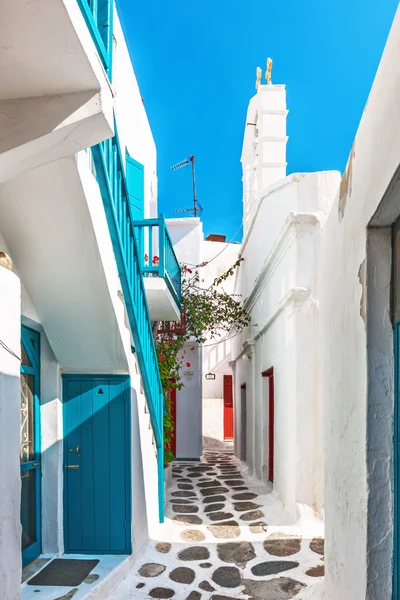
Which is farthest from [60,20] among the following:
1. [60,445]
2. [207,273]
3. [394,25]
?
[207,273]

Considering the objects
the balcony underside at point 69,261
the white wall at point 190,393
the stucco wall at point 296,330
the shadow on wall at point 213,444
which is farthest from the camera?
the shadow on wall at point 213,444

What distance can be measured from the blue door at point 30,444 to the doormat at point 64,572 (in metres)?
0.23

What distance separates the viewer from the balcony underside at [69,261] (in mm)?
3166

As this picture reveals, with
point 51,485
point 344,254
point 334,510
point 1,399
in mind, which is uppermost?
point 344,254

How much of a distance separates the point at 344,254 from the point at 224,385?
14.2m

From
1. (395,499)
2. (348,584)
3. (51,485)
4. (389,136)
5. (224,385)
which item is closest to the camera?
(389,136)

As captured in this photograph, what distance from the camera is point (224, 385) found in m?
16.8

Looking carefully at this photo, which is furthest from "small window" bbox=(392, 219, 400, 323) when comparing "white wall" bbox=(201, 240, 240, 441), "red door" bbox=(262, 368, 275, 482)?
"white wall" bbox=(201, 240, 240, 441)

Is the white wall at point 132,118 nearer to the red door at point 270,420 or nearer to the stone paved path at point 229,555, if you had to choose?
the red door at point 270,420

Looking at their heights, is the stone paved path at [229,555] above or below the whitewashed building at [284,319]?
below

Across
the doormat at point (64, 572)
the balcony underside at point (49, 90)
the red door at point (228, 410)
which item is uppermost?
the balcony underside at point (49, 90)

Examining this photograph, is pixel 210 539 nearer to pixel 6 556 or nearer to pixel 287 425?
pixel 287 425

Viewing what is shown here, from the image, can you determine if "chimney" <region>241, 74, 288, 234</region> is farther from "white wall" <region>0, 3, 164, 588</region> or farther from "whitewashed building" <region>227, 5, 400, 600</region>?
"white wall" <region>0, 3, 164, 588</region>

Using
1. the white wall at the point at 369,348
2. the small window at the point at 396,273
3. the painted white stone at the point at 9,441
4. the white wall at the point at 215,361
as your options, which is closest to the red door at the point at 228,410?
the white wall at the point at 215,361
